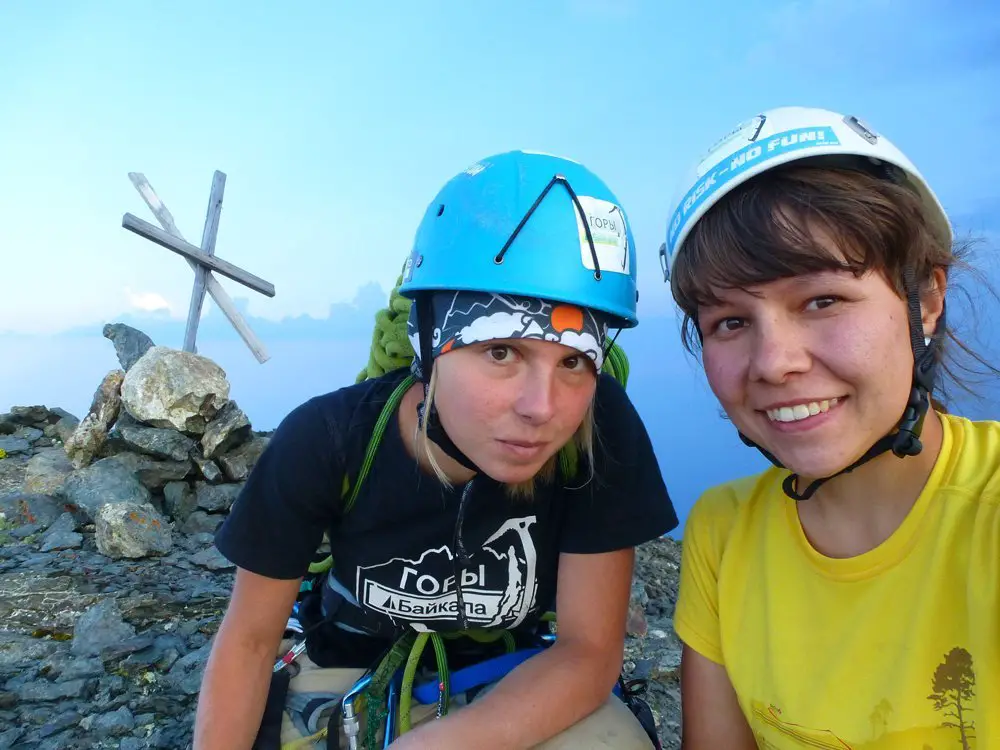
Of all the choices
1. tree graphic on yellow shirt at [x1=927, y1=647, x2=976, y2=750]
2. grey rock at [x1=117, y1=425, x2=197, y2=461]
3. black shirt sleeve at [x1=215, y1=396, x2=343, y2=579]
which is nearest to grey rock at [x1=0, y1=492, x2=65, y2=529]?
grey rock at [x1=117, y1=425, x2=197, y2=461]

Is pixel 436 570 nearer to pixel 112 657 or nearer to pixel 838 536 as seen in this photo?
pixel 838 536

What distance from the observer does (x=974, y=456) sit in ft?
6.04

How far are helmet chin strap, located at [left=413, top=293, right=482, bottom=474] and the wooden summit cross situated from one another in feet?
32.6

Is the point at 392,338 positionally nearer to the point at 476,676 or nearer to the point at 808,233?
the point at 476,676

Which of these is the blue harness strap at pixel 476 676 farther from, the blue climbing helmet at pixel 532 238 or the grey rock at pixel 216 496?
the grey rock at pixel 216 496

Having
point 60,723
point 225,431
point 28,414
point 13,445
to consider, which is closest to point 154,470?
point 225,431

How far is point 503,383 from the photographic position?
2.25 meters

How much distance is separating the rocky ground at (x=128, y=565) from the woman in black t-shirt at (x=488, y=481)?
1760mm

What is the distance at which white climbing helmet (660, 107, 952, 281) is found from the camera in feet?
6.42

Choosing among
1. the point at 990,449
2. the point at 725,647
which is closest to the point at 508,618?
the point at 725,647

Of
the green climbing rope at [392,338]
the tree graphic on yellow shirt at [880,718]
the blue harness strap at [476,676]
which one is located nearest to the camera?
the tree graphic on yellow shirt at [880,718]

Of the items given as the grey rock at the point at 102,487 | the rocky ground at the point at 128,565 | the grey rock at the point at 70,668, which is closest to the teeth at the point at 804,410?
the rocky ground at the point at 128,565

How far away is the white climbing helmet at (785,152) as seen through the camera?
1957mm

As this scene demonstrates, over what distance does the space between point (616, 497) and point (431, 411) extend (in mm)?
771
